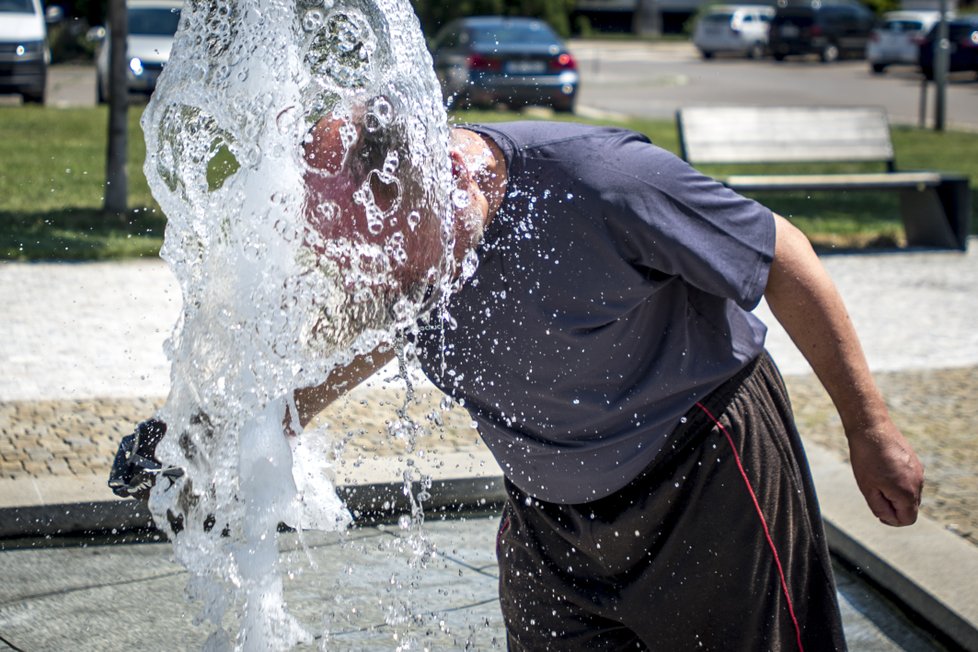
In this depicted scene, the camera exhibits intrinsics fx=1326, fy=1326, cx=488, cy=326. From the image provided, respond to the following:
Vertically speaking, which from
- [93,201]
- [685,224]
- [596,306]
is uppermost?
[685,224]

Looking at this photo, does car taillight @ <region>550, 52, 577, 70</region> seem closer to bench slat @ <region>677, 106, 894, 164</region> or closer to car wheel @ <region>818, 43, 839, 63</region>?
bench slat @ <region>677, 106, 894, 164</region>

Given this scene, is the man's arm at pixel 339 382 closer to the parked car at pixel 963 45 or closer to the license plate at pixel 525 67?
the license plate at pixel 525 67

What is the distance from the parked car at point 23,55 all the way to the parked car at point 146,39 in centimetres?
80

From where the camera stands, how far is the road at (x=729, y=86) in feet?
73.0

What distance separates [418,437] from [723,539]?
7.83 ft

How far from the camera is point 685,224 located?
207 centimetres

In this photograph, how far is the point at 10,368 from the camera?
5484 millimetres

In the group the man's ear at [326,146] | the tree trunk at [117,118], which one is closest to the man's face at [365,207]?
the man's ear at [326,146]

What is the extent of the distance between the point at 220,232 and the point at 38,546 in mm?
1933

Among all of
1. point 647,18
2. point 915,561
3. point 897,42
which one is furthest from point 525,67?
point 647,18

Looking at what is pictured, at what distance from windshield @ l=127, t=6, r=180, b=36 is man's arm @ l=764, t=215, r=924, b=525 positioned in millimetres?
16190

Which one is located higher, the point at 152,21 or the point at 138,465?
the point at 152,21

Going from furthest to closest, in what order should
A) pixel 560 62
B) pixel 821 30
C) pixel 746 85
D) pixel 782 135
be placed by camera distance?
1. pixel 821 30
2. pixel 746 85
3. pixel 560 62
4. pixel 782 135

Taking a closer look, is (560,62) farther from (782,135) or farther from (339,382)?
(339,382)
